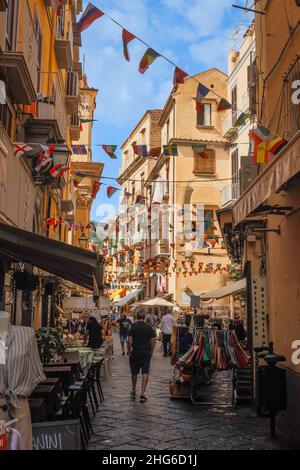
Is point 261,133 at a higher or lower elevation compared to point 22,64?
lower

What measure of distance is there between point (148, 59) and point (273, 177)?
321cm

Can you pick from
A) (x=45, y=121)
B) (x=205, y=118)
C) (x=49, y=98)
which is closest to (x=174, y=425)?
(x=45, y=121)

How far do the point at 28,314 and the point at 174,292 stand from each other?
21397mm

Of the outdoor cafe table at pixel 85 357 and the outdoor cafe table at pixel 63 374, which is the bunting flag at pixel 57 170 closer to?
the outdoor cafe table at pixel 85 357

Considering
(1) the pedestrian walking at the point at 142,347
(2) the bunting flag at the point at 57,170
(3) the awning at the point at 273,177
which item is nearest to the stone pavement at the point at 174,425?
(1) the pedestrian walking at the point at 142,347

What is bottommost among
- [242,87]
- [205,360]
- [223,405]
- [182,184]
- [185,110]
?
[223,405]

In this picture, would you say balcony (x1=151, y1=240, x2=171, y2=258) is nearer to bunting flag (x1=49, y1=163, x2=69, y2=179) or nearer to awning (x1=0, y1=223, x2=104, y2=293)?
bunting flag (x1=49, y1=163, x2=69, y2=179)

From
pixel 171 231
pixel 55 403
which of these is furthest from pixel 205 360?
pixel 171 231

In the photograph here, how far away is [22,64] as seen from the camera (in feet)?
30.7

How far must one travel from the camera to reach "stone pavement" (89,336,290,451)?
23.9 feet

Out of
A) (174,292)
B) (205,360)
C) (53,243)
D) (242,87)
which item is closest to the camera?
(53,243)

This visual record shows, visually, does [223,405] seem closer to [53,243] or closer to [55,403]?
[55,403]

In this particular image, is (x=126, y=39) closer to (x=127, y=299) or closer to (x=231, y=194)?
(x=231, y=194)

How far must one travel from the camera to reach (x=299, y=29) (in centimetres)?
860
